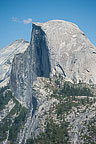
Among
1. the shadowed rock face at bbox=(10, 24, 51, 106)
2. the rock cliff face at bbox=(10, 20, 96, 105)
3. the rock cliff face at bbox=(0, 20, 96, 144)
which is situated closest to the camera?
the rock cliff face at bbox=(0, 20, 96, 144)

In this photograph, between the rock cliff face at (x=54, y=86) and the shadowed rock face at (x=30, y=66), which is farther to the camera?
the shadowed rock face at (x=30, y=66)

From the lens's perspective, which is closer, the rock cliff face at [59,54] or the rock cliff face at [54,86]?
the rock cliff face at [54,86]

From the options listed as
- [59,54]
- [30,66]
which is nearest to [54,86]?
[59,54]

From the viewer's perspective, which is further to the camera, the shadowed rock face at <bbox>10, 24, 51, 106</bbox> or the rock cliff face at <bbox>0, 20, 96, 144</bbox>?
the shadowed rock face at <bbox>10, 24, 51, 106</bbox>

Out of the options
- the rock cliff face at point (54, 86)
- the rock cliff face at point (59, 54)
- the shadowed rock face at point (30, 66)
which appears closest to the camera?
the rock cliff face at point (54, 86)

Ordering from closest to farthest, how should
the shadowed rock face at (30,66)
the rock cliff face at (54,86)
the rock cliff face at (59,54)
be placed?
the rock cliff face at (54,86) < the rock cliff face at (59,54) < the shadowed rock face at (30,66)

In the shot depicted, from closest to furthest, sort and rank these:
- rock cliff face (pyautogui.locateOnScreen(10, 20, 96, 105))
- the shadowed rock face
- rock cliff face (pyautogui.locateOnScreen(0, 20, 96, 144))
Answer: rock cliff face (pyautogui.locateOnScreen(0, 20, 96, 144))
rock cliff face (pyautogui.locateOnScreen(10, 20, 96, 105))
the shadowed rock face

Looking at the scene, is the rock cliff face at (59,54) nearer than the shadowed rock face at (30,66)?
Yes

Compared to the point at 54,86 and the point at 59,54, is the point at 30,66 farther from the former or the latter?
the point at 54,86

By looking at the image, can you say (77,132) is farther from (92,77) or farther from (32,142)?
(92,77)
